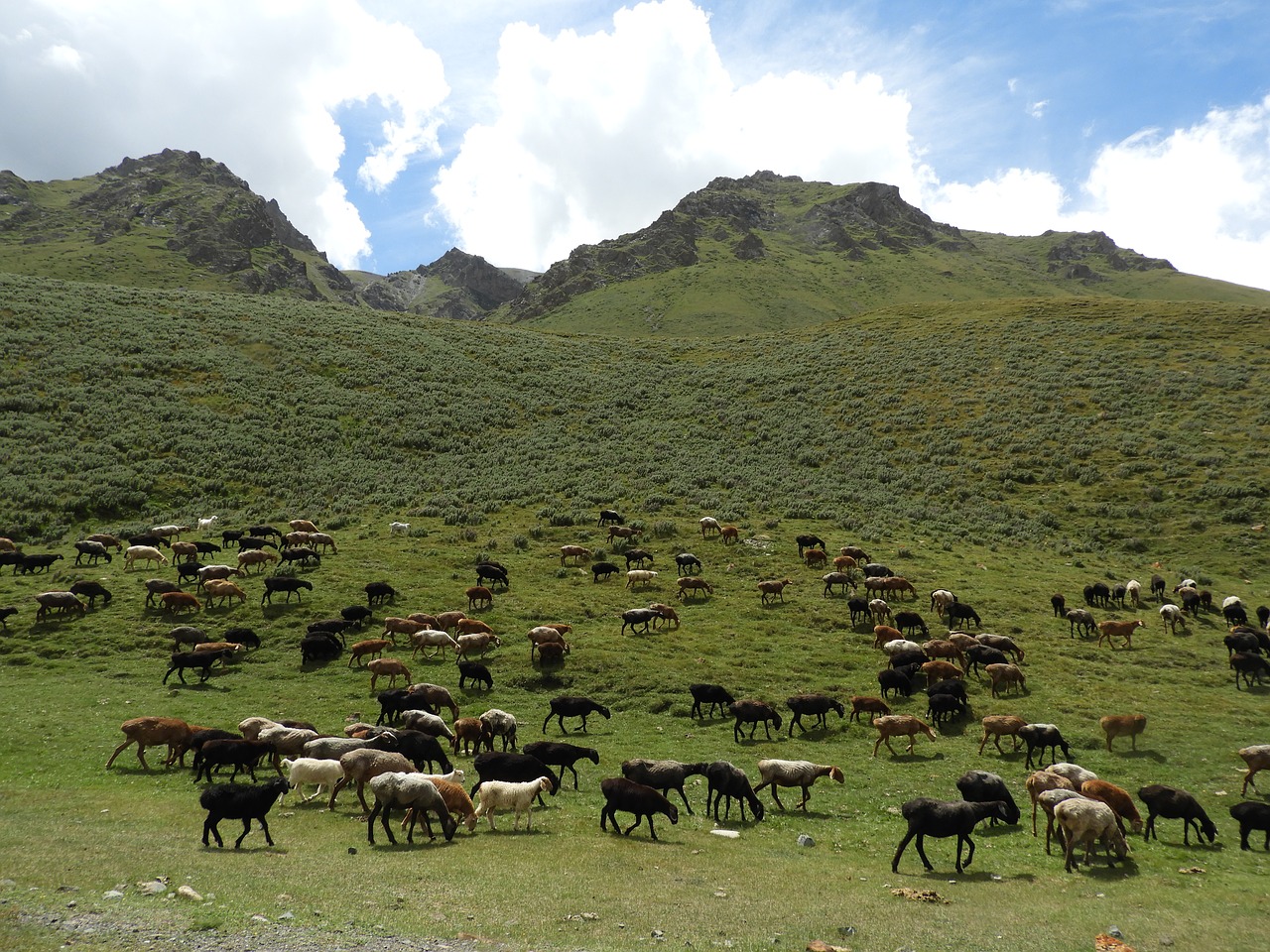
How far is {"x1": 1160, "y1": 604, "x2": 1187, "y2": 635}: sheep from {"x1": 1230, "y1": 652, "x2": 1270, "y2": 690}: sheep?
4.16 m

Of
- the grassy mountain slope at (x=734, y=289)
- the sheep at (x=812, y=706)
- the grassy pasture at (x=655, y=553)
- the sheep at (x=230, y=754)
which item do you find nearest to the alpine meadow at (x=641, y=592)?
the grassy pasture at (x=655, y=553)

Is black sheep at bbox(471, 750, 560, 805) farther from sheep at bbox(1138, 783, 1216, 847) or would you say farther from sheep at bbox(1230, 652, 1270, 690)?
sheep at bbox(1230, 652, 1270, 690)

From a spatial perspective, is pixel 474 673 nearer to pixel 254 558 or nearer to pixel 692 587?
pixel 692 587

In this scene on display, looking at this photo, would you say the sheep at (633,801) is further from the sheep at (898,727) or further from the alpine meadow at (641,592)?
the sheep at (898,727)

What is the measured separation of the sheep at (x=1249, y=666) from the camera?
21.1 meters

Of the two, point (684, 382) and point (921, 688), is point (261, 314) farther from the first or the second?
point (921, 688)

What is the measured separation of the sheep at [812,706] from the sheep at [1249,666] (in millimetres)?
13281

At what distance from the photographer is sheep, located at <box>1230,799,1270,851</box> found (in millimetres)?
11930

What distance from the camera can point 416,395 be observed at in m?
57.7

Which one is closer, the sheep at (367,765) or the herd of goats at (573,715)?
the herd of goats at (573,715)

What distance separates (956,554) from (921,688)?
1547 cm

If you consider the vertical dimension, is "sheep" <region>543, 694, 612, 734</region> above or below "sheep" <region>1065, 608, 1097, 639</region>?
below

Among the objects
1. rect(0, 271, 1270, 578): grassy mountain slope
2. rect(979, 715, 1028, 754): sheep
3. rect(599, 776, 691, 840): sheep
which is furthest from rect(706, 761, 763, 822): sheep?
rect(0, 271, 1270, 578): grassy mountain slope

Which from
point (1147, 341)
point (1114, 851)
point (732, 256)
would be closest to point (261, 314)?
point (1114, 851)
